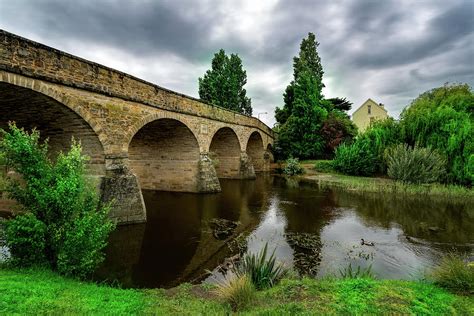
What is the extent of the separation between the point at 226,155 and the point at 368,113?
32.4 metres

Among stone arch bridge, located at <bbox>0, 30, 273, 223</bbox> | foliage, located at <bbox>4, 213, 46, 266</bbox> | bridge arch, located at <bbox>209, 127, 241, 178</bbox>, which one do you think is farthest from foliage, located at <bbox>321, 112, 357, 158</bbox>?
foliage, located at <bbox>4, 213, 46, 266</bbox>

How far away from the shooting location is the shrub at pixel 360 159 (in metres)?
19.9

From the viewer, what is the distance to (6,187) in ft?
14.5

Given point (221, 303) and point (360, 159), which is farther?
point (360, 159)

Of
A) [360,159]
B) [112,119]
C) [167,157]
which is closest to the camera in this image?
[112,119]

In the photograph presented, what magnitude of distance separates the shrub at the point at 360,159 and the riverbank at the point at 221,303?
56.2 feet

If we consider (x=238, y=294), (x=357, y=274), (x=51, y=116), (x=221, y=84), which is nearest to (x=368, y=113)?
(x=221, y=84)

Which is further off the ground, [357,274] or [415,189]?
[415,189]

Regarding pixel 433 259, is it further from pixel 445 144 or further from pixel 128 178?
pixel 445 144

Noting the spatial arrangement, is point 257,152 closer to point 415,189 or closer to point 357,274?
point 415,189

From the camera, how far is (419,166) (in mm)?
14703

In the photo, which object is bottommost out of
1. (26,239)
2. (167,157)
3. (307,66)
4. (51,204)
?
(26,239)

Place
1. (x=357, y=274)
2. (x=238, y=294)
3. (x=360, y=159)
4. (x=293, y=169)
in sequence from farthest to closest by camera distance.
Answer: (x=293, y=169) < (x=360, y=159) < (x=357, y=274) < (x=238, y=294)

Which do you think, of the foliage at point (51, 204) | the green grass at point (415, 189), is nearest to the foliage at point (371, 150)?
the green grass at point (415, 189)
